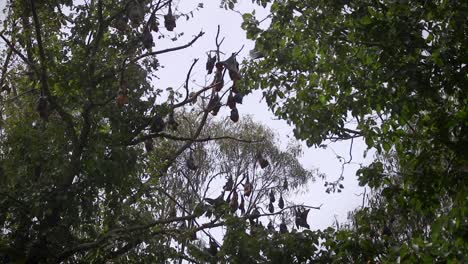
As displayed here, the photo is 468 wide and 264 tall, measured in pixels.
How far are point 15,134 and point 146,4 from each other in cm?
213

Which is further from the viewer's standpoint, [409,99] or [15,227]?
[15,227]

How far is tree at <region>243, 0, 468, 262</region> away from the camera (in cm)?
424

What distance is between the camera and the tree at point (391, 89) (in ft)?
13.9

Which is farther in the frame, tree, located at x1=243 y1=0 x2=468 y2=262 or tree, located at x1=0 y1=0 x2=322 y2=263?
tree, located at x1=0 y1=0 x2=322 y2=263

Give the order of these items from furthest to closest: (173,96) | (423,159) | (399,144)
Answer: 1. (173,96)
2. (399,144)
3. (423,159)

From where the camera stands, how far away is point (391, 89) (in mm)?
4496

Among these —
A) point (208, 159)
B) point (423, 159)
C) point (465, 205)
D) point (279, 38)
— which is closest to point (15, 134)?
point (279, 38)

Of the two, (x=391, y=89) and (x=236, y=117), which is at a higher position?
(x=236, y=117)

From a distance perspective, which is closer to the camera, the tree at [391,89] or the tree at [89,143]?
the tree at [391,89]

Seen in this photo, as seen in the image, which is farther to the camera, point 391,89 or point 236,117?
point 236,117

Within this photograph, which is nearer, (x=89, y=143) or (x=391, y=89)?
(x=391, y=89)

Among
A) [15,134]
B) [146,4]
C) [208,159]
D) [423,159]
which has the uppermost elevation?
[208,159]

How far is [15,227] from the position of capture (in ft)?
20.3

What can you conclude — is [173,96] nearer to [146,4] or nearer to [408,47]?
[146,4]
